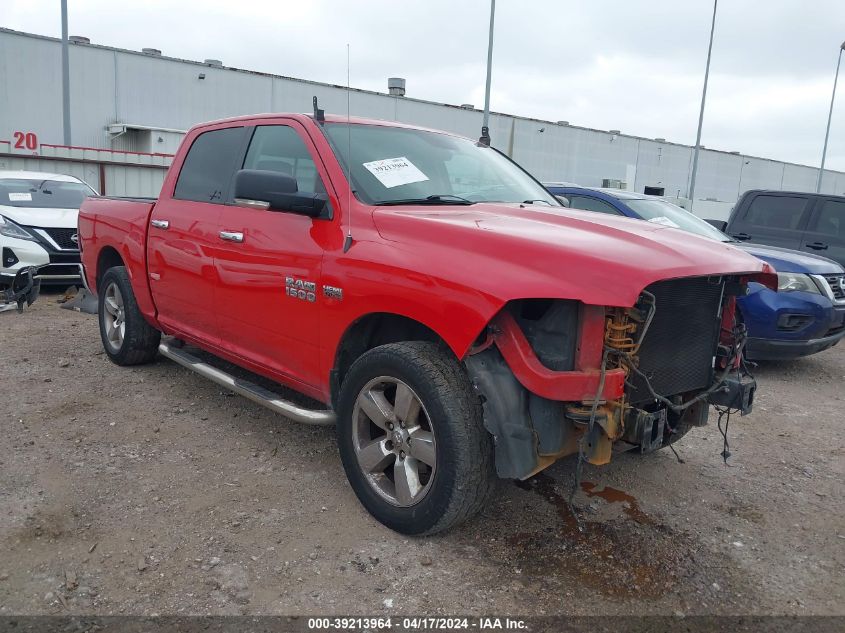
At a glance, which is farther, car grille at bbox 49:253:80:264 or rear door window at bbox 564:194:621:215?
car grille at bbox 49:253:80:264

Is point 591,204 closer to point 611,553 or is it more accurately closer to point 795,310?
point 795,310

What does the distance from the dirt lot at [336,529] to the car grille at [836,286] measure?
6.72 feet

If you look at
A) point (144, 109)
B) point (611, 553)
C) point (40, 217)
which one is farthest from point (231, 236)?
point (144, 109)

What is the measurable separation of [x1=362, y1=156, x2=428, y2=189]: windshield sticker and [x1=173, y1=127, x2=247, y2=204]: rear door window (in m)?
1.13

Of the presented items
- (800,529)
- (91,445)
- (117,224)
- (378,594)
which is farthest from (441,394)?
(117,224)

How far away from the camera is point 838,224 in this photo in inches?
336

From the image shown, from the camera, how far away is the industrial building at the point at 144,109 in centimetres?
1781

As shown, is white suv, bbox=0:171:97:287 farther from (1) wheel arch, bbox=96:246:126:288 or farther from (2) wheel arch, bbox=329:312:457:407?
(2) wheel arch, bbox=329:312:457:407

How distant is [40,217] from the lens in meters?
8.88

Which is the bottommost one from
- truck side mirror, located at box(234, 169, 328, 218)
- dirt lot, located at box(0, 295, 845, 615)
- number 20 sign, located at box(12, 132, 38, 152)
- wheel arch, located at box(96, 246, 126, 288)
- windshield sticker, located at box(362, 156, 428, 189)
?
dirt lot, located at box(0, 295, 845, 615)

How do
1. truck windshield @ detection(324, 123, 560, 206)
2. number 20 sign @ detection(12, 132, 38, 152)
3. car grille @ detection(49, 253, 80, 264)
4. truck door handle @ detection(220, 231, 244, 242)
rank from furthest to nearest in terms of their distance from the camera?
number 20 sign @ detection(12, 132, 38, 152), car grille @ detection(49, 253, 80, 264), truck door handle @ detection(220, 231, 244, 242), truck windshield @ detection(324, 123, 560, 206)

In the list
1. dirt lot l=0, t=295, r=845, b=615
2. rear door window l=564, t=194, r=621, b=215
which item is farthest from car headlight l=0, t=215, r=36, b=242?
rear door window l=564, t=194, r=621, b=215

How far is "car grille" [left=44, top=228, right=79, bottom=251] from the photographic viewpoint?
8.72 m

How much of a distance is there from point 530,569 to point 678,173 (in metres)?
43.1
